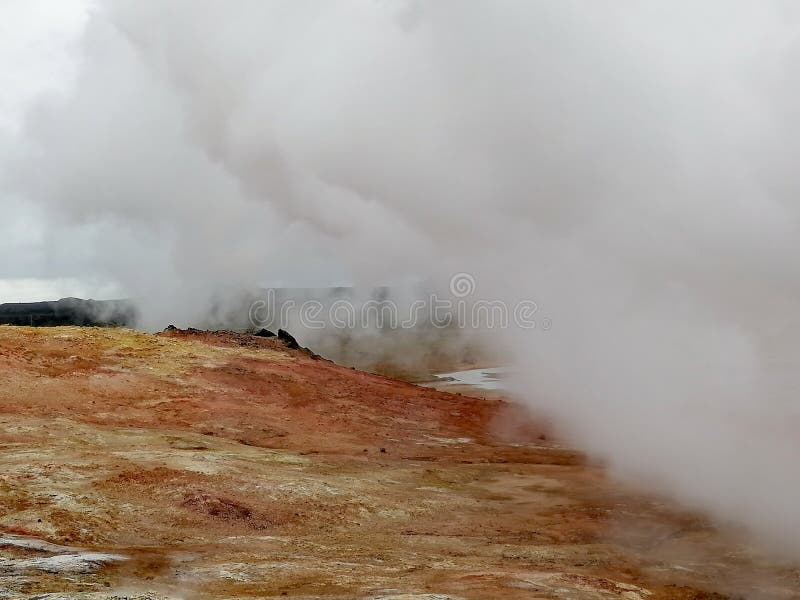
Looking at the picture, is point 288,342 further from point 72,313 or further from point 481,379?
point 72,313

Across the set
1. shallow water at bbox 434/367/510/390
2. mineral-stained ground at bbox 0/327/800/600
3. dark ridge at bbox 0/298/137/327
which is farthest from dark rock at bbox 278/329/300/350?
dark ridge at bbox 0/298/137/327

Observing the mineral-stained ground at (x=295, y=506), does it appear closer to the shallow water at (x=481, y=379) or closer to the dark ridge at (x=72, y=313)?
the shallow water at (x=481, y=379)

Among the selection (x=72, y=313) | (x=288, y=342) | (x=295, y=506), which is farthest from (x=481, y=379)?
(x=72, y=313)

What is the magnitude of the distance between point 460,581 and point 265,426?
22398mm

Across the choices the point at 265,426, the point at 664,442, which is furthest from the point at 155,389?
the point at 664,442

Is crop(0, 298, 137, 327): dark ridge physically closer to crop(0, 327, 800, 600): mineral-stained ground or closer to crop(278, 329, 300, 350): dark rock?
crop(278, 329, 300, 350): dark rock

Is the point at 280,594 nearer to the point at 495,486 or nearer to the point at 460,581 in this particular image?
the point at 460,581

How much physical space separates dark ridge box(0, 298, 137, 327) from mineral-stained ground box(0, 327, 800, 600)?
136m

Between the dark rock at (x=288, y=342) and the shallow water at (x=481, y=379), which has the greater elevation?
the dark rock at (x=288, y=342)

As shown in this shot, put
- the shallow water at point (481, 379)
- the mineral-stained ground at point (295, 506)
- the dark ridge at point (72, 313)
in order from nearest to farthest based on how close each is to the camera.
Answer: the mineral-stained ground at point (295, 506) → the shallow water at point (481, 379) → the dark ridge at point (72, 313)

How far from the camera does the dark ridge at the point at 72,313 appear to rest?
171 m

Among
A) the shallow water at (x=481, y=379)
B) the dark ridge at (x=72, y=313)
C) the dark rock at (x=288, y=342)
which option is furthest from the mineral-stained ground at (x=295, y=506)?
the dark ridge at (x=72, y=313)

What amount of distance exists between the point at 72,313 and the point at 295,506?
186 meters

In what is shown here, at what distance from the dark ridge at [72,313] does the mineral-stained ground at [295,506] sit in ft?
445
